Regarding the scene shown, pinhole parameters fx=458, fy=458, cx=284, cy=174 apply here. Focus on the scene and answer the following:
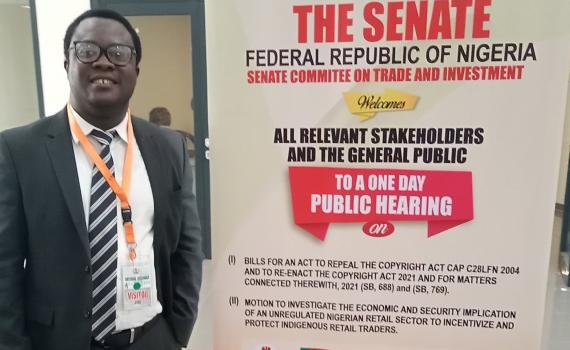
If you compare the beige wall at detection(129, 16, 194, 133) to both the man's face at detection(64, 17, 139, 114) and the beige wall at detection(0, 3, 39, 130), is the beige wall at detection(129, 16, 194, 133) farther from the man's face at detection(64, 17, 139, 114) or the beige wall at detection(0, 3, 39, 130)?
the man's face at detection(64, 17, 139, 114)

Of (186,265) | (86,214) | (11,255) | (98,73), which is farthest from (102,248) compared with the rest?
(98,73)

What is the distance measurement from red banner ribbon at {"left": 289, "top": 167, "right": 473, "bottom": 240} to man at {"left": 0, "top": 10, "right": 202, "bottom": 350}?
397 mm

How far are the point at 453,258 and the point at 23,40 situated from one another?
3.82 meters

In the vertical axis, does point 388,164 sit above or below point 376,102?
below

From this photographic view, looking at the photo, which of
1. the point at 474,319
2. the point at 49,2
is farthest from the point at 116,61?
the point at 49,2

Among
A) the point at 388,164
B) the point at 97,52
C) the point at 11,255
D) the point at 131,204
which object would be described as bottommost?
the point at 11,255

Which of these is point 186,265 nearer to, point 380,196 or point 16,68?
point 380,196

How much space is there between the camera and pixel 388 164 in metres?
1.26

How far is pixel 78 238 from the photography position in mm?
1142

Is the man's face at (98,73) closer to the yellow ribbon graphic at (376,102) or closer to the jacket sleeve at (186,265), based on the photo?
the jacket sleeve at (186,265)

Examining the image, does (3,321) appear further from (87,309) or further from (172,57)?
(172,57)

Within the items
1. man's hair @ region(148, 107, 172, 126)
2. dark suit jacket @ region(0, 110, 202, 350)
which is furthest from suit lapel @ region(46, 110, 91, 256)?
man's hair @ region(148, 107, 172, 126)

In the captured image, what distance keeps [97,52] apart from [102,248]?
0.50 m

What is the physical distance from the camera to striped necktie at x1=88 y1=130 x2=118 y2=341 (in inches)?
46.4
